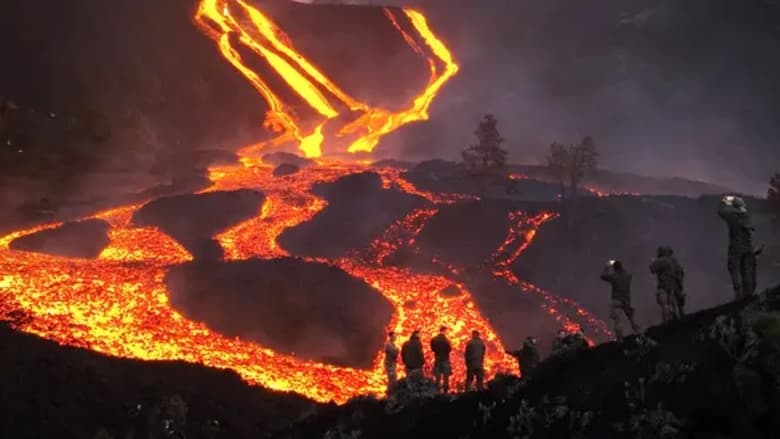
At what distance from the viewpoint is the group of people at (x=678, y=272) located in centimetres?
1411

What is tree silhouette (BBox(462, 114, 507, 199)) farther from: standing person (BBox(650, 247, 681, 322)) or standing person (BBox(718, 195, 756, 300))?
standing person (BBox(718, 195, 756, 300))

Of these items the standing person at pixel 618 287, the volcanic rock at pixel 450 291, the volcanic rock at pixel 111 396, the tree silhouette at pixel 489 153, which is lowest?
the volcanic rock at pixel 111 396

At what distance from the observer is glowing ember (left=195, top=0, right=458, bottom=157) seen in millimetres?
102938

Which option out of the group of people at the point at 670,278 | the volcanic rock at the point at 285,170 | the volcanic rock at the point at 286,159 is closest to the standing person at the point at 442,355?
the group of people at the point at 670,278

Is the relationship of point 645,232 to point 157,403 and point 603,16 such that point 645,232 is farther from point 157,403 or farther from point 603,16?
point 603,16

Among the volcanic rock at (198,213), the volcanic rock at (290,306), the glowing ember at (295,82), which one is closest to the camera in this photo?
the volcanic rock at (290,306)

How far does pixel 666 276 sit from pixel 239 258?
4016 cm

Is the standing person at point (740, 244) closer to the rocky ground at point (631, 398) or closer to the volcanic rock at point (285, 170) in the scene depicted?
the rocky ground at point (631, 398)

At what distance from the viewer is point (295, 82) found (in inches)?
4542

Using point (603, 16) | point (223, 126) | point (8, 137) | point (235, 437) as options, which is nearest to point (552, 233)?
point (235, 437)

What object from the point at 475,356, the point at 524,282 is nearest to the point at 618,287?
the point at 475,356

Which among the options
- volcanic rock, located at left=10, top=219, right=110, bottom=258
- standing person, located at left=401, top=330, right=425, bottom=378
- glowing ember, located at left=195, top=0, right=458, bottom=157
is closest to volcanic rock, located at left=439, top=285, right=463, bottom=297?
volcanic rock, located at left=10, top=219, right=110, bottom=258

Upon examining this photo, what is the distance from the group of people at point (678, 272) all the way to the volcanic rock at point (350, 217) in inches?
1607

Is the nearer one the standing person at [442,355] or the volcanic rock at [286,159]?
the standing person at [442,355]
